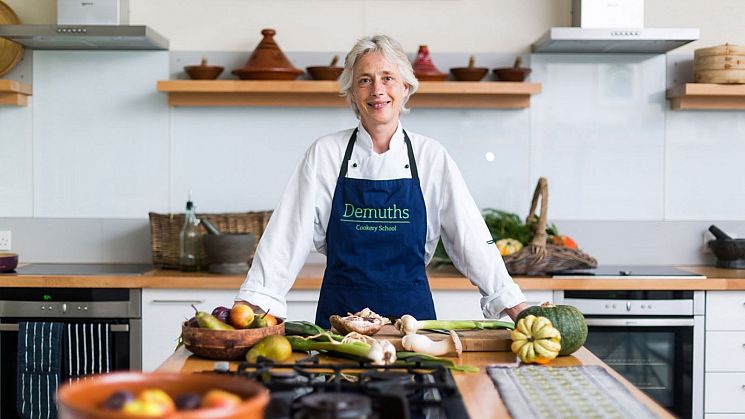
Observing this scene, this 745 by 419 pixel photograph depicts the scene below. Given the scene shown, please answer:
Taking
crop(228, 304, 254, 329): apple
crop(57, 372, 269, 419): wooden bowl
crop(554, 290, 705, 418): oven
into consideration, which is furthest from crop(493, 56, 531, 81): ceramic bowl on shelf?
crop(57, 372, 269, 419): wooden bowl

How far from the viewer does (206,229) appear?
4.39m

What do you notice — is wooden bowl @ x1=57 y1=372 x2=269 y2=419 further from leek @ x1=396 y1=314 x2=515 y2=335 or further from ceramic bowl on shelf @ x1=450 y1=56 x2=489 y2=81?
ceramic bowl on shelf @ x1=450 y1=56 x2=489 y2=81

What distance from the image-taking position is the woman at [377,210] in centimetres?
290

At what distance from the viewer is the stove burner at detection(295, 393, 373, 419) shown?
1.49 m

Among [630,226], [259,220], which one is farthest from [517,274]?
[259,220]

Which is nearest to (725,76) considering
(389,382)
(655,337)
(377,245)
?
(655,337)

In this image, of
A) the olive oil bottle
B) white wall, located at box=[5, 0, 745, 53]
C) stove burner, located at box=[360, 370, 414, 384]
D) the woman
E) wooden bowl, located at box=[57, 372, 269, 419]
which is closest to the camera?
wooden bowl, located at box=[57, 372, 269, 419]

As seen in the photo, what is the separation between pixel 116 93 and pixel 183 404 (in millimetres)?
3611

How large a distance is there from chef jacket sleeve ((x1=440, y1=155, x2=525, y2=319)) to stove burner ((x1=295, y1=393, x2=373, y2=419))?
1261 mm

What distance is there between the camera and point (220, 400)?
133cm

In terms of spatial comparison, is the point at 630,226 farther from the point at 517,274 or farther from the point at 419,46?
the point at 419,46

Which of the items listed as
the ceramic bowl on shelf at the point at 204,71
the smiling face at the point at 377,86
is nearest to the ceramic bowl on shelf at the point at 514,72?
the ceramic bowl on shelf at the point at 204,71

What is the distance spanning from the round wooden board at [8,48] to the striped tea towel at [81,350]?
4.61 feet

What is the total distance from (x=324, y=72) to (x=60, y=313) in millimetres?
1574
